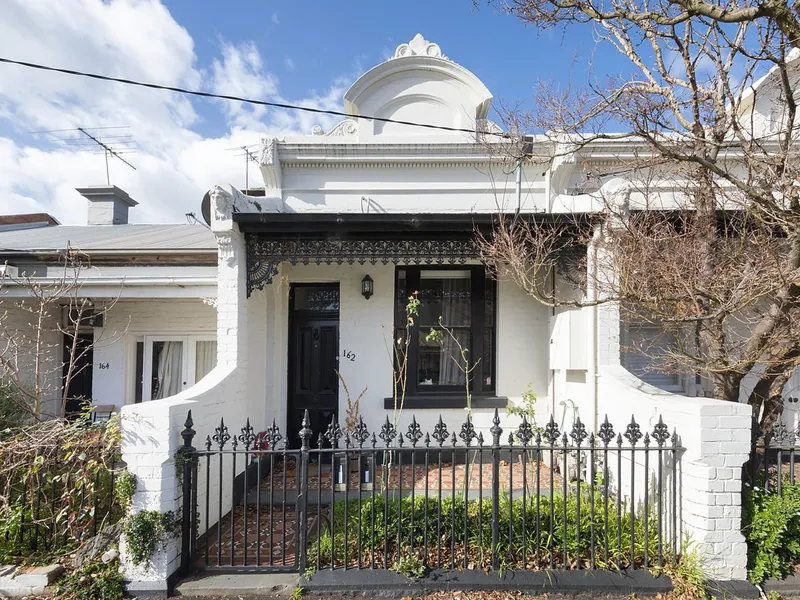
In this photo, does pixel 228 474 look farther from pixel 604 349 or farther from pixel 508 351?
pixel 604 349

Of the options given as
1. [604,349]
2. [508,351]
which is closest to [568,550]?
[604,349]

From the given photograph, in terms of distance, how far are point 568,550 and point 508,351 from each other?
2942 millimetres

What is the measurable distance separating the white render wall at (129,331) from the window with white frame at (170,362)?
114 mm

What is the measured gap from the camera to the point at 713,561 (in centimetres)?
333

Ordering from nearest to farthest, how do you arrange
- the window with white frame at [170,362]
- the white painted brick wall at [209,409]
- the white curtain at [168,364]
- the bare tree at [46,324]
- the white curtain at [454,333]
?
the white painted brick wall at [209,409] → the bare tree at [46,324] → the white curtain at [454,333] → the window with white frame at [170,362] → the white curtain at [168,364]

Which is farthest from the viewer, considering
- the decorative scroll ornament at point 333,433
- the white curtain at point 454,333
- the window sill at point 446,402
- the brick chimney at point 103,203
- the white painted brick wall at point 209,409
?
the brick chimney at point 103,203

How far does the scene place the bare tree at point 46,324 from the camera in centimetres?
582

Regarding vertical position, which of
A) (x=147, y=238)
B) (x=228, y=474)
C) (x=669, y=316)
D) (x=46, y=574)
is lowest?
(x=46, y=574)

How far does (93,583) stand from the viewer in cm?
333

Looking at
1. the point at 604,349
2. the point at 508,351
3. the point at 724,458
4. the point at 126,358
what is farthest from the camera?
the point at 126,358

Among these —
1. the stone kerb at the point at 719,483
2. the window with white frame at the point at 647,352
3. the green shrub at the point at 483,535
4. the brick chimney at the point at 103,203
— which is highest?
the brick chimney at the point at 103,203

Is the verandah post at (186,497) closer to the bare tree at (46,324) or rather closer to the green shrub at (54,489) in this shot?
the green shrub at (54,489)

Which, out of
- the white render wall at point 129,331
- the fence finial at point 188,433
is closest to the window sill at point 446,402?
the fence finial at point 188,433

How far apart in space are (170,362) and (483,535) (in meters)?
6.80
